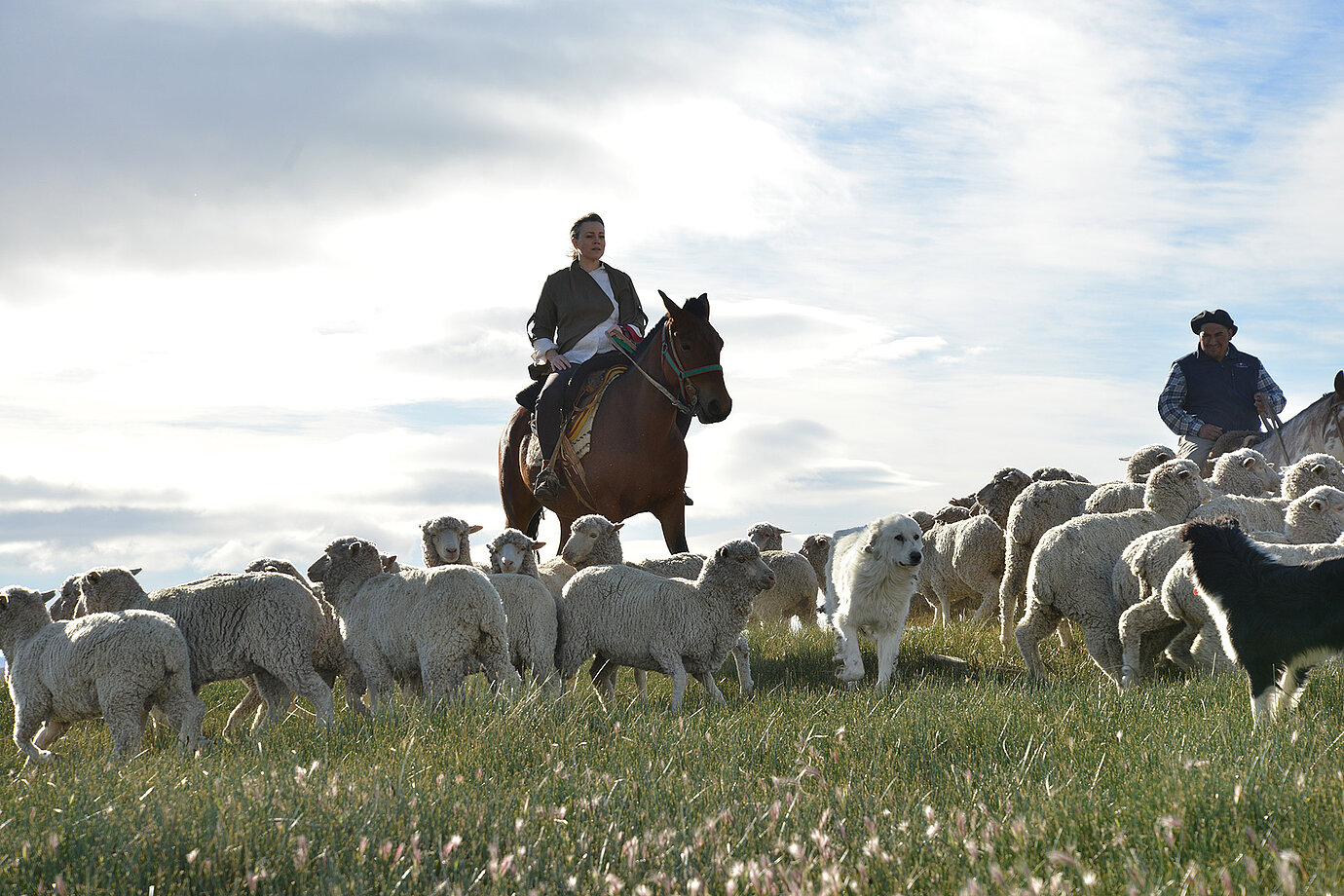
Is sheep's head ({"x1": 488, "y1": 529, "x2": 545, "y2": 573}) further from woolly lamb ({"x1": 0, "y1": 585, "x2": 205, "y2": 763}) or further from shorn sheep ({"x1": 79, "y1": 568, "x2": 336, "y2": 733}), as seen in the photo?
woolly lamb ({"x1": 0, "y1": 585, "x2": 205, "y2": 763})

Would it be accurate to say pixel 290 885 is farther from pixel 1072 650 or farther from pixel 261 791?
pixel 1072 650

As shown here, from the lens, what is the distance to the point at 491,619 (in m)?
7.85

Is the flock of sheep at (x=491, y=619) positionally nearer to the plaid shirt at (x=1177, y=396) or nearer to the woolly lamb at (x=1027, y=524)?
the woolly lamb at (x=1027, y=524)

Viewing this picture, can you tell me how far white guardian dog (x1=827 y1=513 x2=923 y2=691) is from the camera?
932cm

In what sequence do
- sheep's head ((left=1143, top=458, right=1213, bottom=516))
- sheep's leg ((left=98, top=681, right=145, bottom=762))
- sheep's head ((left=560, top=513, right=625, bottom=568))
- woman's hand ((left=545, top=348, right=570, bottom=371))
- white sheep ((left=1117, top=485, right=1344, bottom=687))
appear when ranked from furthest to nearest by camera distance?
woman's hand ((left=545, top=348, right=570, bottom=371)) < sheep's head ((left=560, top=513, right=625, bottom=568)) < sheep's head ((left=1143, top=458, right=1213, bottom=516)) < white sheep ((left=1117, top=485, right=1344, bottom=687)) < sheep's leg ((left=98, top=681, right=145, bottom=762))

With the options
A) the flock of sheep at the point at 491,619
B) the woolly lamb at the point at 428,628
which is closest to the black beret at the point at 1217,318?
the flock of sheep at the point at 491,619

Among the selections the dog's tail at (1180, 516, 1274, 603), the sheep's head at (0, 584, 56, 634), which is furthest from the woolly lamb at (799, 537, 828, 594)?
the sheep's head at (0, 584, 56, 634)

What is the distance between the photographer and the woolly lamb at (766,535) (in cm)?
1362

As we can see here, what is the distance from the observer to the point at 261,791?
4891 millimetres

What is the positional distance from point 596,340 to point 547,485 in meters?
2.04

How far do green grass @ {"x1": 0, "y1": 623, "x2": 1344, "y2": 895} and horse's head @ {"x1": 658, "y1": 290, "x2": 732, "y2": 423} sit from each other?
592cm

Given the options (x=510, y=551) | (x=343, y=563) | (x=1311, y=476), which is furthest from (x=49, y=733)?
(x=1311, y=476)

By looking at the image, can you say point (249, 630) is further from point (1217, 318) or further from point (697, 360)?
point (1217, 318)

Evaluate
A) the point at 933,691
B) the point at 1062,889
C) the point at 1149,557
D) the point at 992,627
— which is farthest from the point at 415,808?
the point at 992,627
